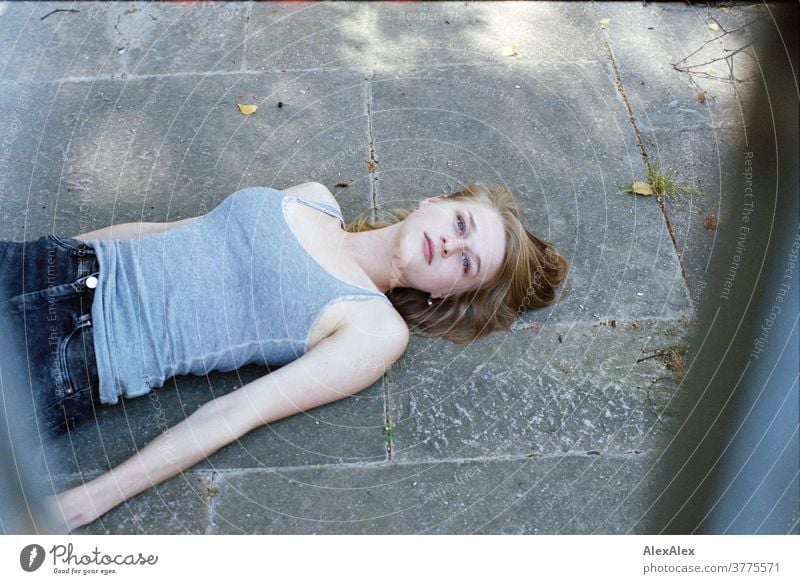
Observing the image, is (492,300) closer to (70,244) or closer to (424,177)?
(424,177)

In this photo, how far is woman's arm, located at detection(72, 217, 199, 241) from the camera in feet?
5.55

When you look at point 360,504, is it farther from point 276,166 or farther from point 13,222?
point 13,222

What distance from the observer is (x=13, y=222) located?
174 centimetres

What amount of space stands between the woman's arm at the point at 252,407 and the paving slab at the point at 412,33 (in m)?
0.84

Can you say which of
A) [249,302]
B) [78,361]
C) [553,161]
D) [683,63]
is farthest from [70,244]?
[683,63]

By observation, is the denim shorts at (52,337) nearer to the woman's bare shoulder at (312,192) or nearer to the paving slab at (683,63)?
the woman's bare shoulder at (312,192)

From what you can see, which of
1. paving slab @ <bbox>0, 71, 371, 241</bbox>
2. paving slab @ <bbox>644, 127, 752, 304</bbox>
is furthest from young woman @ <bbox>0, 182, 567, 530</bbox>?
paving slab @ <bbox>644, 127, 752, 304</bbox>

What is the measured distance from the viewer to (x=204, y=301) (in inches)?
61.1

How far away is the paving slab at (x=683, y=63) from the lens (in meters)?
1.92

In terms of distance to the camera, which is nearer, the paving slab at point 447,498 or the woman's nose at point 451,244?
the paving slab at point 447,498

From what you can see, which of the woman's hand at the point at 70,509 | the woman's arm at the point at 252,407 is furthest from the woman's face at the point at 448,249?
the woman's hand at the point at 70,509

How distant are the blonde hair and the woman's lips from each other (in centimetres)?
10
